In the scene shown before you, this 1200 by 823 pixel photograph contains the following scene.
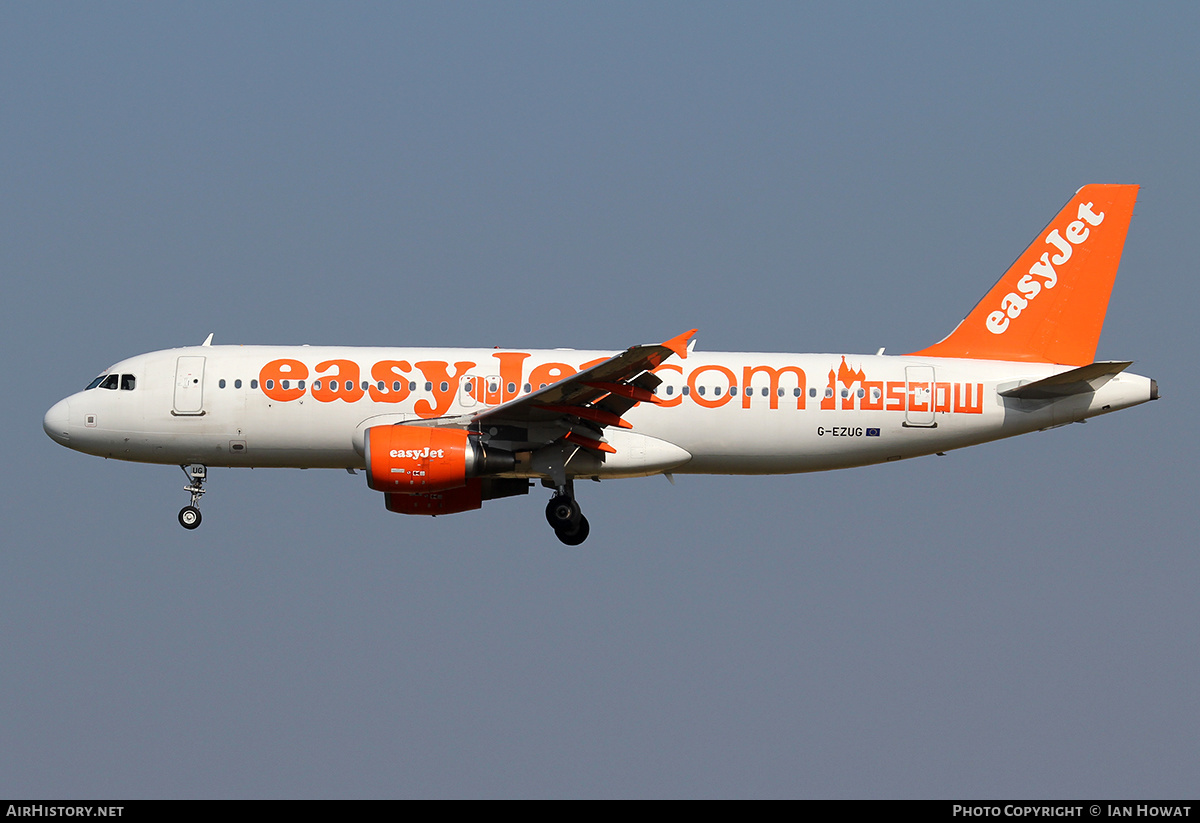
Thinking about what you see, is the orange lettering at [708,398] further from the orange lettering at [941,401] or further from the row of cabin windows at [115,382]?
the row of cabin windows at [115,382]

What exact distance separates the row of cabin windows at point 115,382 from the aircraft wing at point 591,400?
8009 millimetres

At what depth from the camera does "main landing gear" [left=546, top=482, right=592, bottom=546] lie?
101 ft

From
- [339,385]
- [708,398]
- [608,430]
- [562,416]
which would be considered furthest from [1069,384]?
[339,385]

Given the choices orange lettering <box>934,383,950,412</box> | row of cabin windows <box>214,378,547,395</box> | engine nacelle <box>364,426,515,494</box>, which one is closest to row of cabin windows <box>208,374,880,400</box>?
row of cabin windows <box>214,378,547,395</box>

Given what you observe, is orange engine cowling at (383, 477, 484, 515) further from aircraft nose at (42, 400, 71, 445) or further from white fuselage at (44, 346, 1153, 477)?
aircraft nose at (42, 400, 71, 445)

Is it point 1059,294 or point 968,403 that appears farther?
point 1059,294

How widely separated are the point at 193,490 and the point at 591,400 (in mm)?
9530

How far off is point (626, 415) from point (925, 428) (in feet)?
22.0

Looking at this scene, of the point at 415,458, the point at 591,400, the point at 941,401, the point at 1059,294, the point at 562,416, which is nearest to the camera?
the point at 415,458

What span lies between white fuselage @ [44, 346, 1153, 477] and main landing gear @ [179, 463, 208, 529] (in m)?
0.34

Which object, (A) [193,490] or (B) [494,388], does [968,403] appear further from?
(A) [193,490]

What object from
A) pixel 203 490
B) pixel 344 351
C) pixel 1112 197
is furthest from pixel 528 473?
pixel 1112 197

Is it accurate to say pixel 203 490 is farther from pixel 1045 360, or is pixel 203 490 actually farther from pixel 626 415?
pixel 1045 360

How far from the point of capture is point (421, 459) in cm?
2859
